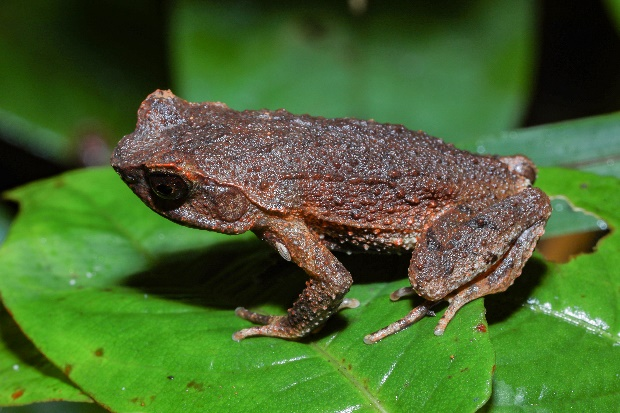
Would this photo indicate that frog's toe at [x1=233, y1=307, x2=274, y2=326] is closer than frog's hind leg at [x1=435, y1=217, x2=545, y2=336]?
No

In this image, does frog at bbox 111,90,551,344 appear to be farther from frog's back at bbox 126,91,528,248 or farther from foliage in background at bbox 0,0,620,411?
foliage in background at bbox 0,0,620,411

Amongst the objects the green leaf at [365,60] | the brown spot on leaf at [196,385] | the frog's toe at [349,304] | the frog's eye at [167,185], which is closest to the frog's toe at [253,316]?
the frog's toe at [349,304]

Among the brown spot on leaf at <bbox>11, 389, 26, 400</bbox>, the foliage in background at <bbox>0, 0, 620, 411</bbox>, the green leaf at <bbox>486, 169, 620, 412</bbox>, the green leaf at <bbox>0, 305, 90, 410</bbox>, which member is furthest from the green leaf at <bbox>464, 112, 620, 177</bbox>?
the brown spot on leaf at <bbox>11, 389, 26, 400</bbox>

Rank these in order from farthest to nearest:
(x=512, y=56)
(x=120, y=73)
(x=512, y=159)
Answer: (x=120, y=73) < (x=512, y=56) < (x=512, y=159)

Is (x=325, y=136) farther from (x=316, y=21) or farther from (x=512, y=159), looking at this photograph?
(x=316, y=21)

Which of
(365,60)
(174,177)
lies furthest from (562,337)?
(365,60)

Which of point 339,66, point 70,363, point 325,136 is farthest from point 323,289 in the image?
point 339,66
